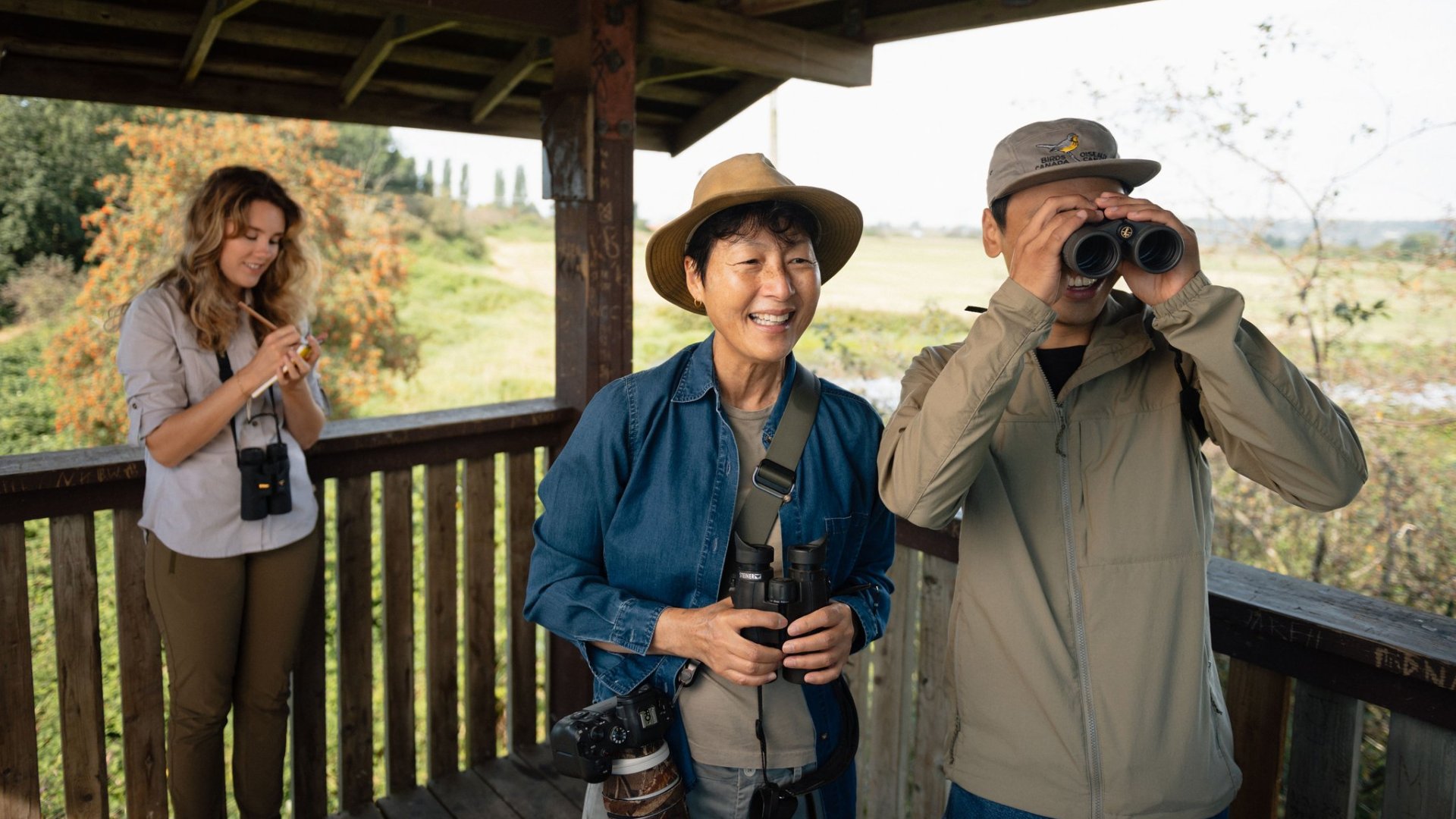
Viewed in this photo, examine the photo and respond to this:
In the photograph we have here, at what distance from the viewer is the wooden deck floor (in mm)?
2619

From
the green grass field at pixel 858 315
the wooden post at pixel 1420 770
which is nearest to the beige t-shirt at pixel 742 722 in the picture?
the wooden post at pixel 1420 770

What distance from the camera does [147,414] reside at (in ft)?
6.72

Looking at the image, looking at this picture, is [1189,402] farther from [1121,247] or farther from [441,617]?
[441,617]

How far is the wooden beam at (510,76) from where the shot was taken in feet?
9.33

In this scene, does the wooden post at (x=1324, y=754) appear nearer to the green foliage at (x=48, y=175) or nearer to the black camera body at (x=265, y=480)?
the black camera body at (x=265, y=480)

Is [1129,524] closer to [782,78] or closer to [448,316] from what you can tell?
[782,78]

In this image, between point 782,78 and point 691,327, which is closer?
point 782,78

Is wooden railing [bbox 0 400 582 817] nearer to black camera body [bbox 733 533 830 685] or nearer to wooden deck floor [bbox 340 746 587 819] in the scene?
wooden deck floor [bbox 340 746 587 819]

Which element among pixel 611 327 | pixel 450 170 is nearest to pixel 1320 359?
pixel 611 327

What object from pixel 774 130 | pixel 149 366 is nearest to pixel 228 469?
pixel 149 366

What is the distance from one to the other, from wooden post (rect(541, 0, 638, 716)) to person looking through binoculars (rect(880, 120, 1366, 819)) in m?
1.49

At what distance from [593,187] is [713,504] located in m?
1.46

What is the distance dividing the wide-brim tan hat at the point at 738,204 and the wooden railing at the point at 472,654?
Answer: 71cm

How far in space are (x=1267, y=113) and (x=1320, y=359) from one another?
6.10 ft
